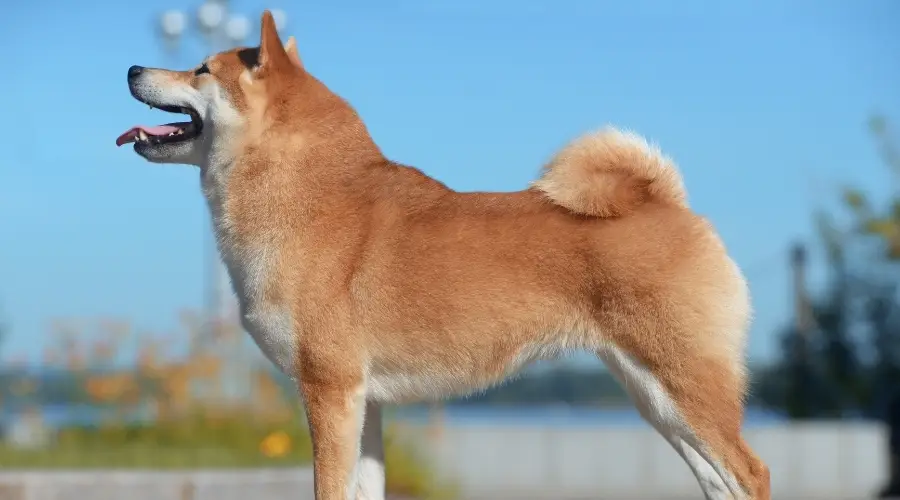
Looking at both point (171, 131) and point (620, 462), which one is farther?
point (620, 462)

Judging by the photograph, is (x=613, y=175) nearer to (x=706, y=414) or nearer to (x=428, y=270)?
(x=428, y=270)

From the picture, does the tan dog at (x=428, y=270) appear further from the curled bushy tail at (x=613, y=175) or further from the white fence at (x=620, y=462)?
the white fence at (x=620, y=462)

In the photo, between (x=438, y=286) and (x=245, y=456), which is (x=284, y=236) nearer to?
(x=438, y=286)

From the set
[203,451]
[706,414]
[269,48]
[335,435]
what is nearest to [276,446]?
[203,451]

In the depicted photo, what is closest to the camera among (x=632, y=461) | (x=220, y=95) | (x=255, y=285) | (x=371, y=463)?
(x=255, y=285)

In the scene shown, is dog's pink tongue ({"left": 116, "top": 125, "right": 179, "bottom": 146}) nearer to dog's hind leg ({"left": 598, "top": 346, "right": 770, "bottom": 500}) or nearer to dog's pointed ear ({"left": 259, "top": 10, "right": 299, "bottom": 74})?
dog's pointed ear ({"left": 259, "top": 10, "right": 299, "bottom": 74})

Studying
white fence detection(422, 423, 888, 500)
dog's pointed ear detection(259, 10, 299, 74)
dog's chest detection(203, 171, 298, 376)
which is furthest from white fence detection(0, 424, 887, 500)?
dog's pointed ear detection(259, 10, 299, 74)

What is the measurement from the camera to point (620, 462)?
1226cm

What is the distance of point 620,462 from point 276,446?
4.35 metres

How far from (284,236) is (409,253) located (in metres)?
0.58

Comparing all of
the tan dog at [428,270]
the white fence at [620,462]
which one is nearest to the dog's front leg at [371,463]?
the tan dog at [428,270]

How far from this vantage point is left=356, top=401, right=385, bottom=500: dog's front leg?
506 centimetres

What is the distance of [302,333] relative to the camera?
185 inches

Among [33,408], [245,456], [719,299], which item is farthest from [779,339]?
[719,299]
